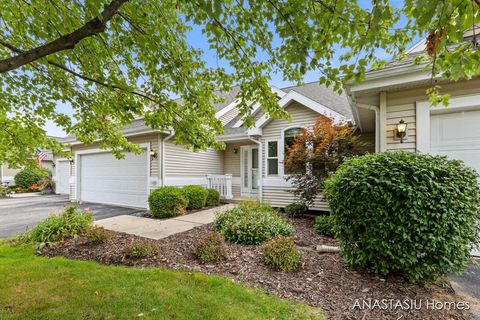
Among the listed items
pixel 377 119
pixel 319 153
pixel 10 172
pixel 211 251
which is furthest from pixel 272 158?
pixel 10 172

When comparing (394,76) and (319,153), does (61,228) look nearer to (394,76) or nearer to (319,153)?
(319,153)

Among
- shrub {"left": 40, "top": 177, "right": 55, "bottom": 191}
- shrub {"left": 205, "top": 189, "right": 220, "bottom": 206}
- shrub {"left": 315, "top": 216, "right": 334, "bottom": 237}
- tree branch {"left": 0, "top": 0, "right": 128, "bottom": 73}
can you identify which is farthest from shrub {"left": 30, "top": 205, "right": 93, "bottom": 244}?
shrub {"left": 40, "top": 177, "right": 55, "bottom": 191}

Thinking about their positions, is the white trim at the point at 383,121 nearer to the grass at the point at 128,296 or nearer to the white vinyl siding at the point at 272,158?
the grass at the point at 128,296

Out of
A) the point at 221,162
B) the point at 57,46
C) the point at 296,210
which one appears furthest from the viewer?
the point at 221,162

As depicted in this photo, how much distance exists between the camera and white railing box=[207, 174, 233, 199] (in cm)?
1089

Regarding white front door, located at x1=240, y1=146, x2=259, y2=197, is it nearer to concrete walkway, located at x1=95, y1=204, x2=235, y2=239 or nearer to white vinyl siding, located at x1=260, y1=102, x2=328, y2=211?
white vinyl siding, located at x1=260, y1=102, x2=328, y2=211

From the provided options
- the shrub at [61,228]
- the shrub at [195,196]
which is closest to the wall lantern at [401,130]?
the shrub at [195,196]

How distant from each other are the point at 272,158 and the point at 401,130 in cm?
499

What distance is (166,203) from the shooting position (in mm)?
7938

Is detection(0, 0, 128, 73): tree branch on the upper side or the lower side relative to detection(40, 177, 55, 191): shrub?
upper

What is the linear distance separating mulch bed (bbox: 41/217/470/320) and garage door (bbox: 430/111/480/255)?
2367 mm

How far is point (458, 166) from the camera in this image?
3.13 meters

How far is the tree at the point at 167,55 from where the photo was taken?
257 centimetres

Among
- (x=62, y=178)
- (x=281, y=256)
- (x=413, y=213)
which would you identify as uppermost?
(x=413, y=213)
